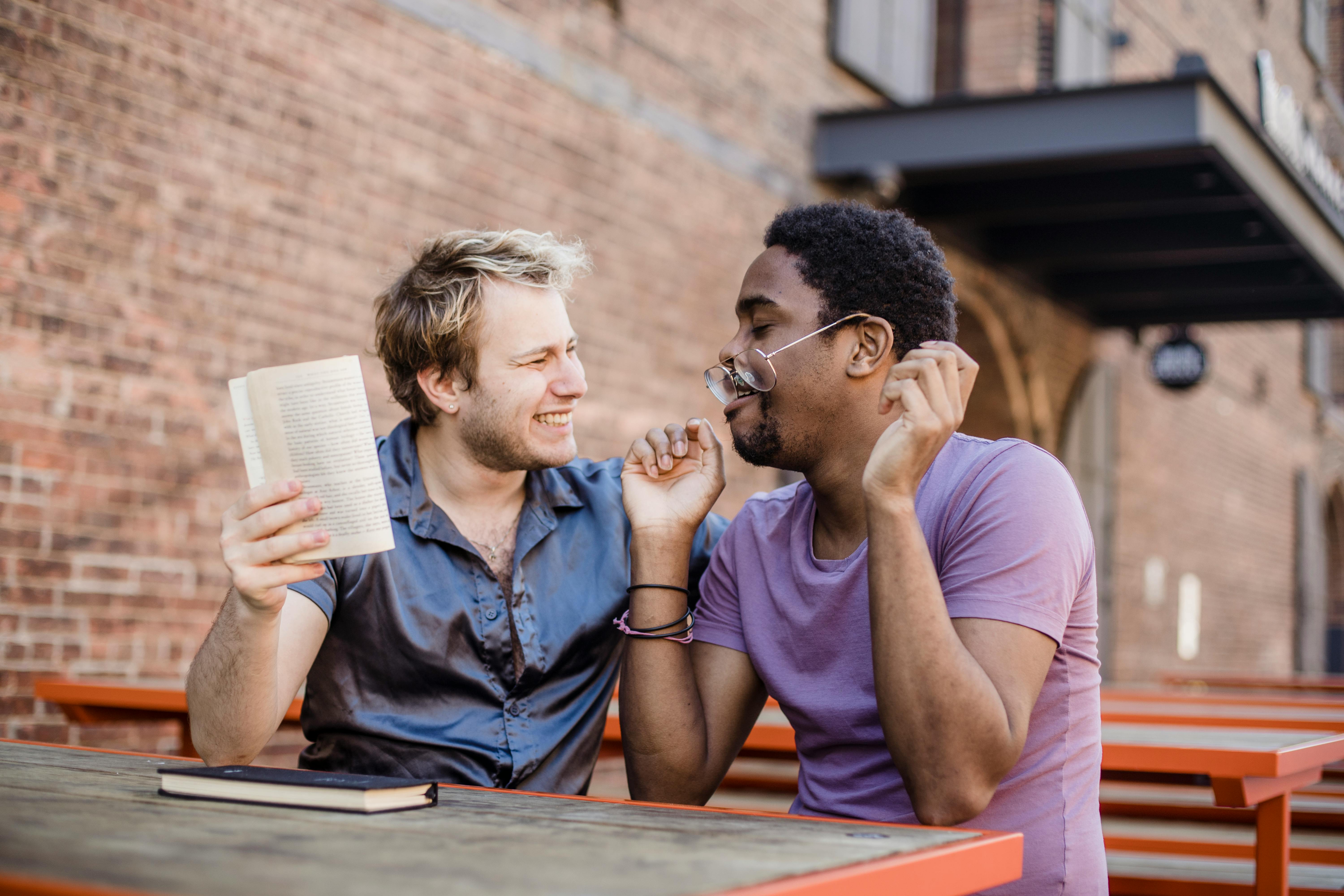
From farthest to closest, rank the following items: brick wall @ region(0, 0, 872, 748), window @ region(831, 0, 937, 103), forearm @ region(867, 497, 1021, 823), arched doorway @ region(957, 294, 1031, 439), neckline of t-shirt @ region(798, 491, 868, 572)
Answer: arched doorway @ region(957, 294, 1031, 439)
window @ region(831, 0, 937, 103)
brick wall @ region(0, 0, 872, 748)
neckline of t-shirt @ region(798, 491, 868, 572)
forearm @ region(867, 497, 1021, 823)

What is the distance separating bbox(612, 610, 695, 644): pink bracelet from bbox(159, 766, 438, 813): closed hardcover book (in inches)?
24.2

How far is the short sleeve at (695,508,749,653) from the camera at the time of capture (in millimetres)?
2199

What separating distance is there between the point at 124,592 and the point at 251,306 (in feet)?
3.36

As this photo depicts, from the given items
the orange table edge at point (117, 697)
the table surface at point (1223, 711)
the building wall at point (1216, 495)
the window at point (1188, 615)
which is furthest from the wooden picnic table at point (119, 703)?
the window at point (1188, 615)

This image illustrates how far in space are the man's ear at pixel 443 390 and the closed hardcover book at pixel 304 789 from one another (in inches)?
40.9

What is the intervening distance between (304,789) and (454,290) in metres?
1.28

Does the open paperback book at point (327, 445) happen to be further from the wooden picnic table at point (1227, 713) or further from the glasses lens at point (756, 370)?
the wooden picnic table at point (1227, 713)

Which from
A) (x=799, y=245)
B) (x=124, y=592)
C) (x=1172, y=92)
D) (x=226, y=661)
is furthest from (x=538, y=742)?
(x=1172, y=92)

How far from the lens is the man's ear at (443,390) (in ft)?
8.25

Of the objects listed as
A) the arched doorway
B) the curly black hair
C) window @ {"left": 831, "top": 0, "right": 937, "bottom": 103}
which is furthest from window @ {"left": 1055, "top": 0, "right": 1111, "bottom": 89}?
the curly black hair

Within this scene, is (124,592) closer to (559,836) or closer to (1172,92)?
(559,836)

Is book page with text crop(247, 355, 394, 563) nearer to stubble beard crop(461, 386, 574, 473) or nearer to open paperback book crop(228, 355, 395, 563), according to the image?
open paperback book crop(228, 355, 395, 563)

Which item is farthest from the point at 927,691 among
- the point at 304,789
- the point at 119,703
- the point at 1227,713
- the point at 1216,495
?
the point at 1216,495

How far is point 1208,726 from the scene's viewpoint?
3.11 m
